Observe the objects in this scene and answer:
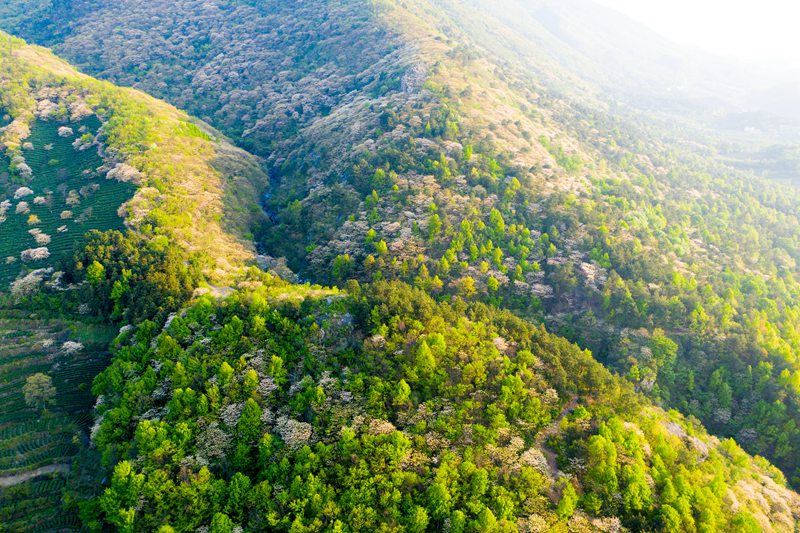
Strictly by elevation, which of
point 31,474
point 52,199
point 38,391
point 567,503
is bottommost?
point 31,474

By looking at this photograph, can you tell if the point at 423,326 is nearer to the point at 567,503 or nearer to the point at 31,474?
the point at 567,503

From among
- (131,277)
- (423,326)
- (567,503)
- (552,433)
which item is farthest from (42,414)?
(552,433)

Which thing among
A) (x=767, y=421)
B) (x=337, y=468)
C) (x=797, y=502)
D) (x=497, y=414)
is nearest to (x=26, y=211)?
(x=337, y=468)

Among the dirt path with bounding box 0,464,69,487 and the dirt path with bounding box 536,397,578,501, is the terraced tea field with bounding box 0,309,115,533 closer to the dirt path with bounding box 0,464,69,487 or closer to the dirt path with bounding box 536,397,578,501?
the dirt path with bounding box 0,464,69,487

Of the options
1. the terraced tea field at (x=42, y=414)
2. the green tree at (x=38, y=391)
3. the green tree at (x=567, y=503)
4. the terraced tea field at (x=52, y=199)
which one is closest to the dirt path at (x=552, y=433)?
the green tree at (x=567, y=503)

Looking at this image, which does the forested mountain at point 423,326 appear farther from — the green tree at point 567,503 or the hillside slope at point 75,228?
the hillside slope at point 75,228

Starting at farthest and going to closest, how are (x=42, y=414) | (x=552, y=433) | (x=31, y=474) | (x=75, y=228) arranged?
(x=75, y=228) < (x=42, y=414) < (x=552, y=433) < (x=31, y=474)

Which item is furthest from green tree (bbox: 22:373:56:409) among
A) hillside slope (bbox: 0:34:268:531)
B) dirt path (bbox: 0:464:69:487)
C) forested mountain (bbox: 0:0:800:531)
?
dirt path (bbox: 0:464:69:487)
